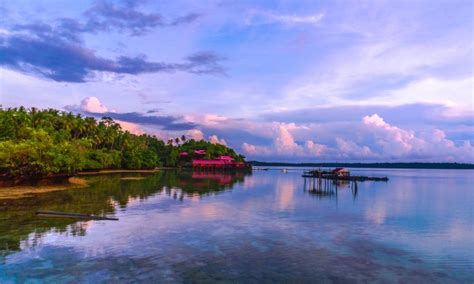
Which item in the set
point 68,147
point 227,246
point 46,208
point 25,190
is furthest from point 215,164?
point 227,246

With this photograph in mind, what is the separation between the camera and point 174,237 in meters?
20.2

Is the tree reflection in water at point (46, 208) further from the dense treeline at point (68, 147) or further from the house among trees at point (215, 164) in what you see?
the house among trees at point (215, 164)

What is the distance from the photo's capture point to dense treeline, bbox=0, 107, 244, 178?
3941 centimetres

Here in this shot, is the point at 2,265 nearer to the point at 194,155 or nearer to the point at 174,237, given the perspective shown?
the point at 174,237

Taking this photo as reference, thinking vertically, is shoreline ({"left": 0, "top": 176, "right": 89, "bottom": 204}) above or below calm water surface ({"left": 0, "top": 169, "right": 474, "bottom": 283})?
above

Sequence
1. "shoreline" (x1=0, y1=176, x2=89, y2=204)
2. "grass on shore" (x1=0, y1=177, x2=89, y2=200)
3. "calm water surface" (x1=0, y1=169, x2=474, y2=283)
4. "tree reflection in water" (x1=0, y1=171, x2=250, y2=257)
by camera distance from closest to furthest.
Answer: "calm water surface" (x1=0, y1=169, x2=474, y2=283) → "tree reflection in water" (x1=0, y1=171, x2=250, y2=257) → "shoreline" (x1=0, y1=176, x2=89, y2=204) → "grass on shore" (x1=0, y1=177, x2=89, y2=200)

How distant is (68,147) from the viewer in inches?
1848

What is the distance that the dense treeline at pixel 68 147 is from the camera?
1551 inches

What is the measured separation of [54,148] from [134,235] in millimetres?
28023

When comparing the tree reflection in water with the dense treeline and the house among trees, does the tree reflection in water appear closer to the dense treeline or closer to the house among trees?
the dense treeline

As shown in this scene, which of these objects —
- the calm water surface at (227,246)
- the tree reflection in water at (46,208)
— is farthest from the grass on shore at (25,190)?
the calm water surface at (227,246)

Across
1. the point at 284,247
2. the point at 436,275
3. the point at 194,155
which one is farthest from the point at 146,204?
the point at 194,155

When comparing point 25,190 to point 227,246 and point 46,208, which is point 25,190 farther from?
point 227,246

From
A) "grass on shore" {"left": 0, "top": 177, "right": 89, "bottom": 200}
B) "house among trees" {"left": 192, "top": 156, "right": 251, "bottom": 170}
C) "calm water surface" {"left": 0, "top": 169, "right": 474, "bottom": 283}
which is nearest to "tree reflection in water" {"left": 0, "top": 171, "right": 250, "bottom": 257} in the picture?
"calm water surface" {"left": 0, "top": 169, "right": 474, "bottom": 283}
